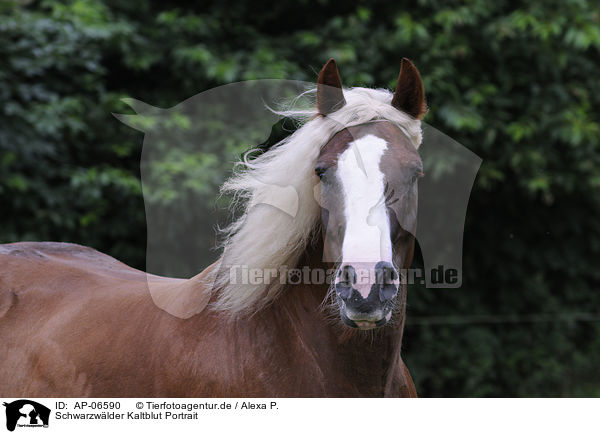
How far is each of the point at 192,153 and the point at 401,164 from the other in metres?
3.38

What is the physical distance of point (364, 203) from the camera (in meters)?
1.66

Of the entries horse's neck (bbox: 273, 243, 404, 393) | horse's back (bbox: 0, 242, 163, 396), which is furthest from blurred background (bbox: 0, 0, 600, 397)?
horse's neck (bbox: 273, 243, 404, 393)

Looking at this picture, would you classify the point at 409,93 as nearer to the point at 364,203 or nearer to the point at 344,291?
the point at 364,203

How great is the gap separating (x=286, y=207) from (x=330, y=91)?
40cm

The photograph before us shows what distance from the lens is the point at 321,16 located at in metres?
5.91

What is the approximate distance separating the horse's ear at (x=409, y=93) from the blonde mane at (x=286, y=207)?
0.03 m

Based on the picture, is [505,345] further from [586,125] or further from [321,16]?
[321,16]

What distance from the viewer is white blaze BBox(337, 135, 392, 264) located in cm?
158

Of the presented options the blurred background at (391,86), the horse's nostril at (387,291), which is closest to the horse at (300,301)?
the horse's nostril at (387,291)

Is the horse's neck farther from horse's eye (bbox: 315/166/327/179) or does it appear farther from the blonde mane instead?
horse's eye (bbox: 315/166/327/179)

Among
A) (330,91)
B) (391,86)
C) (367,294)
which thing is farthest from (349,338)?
(391,86)

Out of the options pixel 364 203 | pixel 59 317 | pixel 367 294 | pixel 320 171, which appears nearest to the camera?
pixel 367 294

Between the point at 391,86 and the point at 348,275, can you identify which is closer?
the point at 348,275
